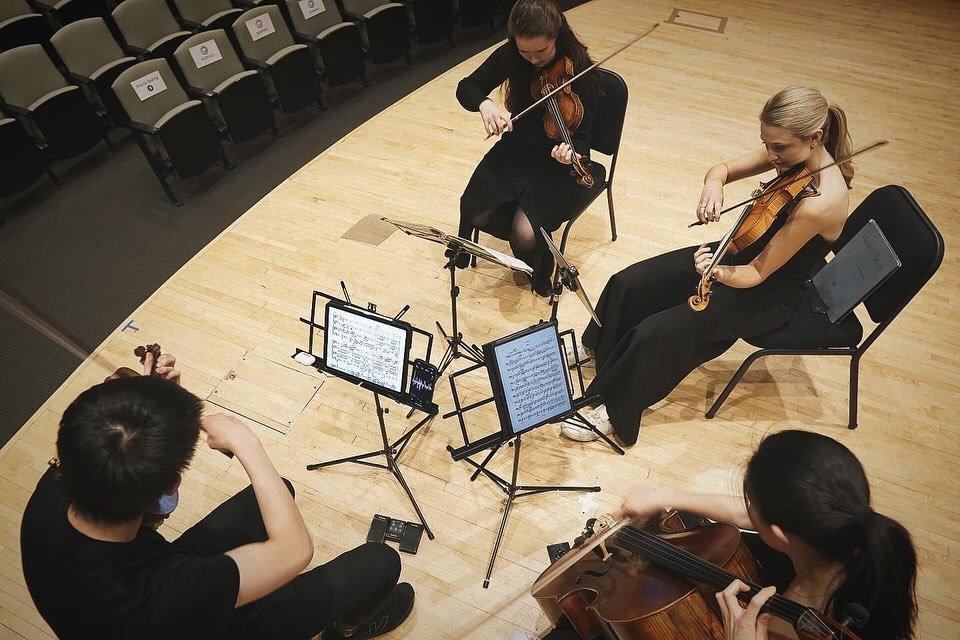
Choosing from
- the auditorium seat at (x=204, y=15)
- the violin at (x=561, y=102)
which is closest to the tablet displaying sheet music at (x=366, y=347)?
the violin at (x=561, y=102)

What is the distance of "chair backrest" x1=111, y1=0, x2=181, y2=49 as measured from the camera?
4.29 m

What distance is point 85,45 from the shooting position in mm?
4105

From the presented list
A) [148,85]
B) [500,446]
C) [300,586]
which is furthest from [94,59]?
[300,586]

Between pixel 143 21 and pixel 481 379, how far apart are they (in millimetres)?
3852

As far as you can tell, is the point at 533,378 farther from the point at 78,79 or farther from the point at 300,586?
the point at 78,79

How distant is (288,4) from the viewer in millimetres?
4629

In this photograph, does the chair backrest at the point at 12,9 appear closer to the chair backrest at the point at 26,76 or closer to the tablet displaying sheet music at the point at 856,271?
the chair backrest at the point at 26,76

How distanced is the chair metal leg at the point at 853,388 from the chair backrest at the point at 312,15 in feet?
14.4

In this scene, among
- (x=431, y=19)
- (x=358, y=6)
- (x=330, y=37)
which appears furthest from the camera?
(x=431, y=19)

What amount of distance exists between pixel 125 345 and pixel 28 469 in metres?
0.71

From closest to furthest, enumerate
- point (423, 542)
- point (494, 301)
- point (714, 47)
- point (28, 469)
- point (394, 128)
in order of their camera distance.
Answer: point (423, 542)
point (28, 469)
point (494, 301)
point (394, 128)
point (714, 47)

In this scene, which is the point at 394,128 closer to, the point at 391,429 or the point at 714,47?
the point at 391,429

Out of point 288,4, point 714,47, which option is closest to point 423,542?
point 288,4

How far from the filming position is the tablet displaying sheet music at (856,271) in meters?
2.21
